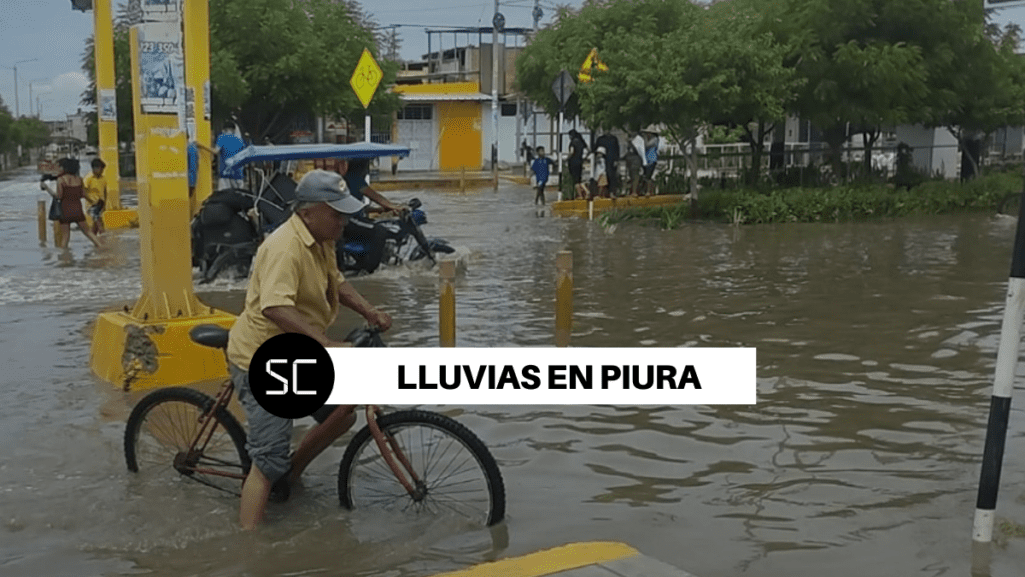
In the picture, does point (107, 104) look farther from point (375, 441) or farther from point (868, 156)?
point (375, 441)

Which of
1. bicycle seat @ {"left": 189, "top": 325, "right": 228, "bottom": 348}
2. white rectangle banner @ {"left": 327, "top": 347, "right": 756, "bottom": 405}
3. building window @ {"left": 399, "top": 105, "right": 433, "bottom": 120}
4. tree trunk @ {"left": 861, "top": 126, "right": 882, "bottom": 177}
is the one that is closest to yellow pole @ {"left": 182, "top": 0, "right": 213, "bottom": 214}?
white rectangle banner @ {"left": 327, "top": 347, "right": 756, "bottom": 405}

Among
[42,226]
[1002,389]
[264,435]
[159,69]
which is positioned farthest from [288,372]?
[42,226]

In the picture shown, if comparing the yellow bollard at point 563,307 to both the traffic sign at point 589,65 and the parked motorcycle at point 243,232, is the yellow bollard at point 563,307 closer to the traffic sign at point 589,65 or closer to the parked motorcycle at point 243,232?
the parked motorcycle at point 243,232

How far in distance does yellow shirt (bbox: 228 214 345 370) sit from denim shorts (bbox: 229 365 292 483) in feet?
0.37

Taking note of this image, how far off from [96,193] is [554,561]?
1863cm

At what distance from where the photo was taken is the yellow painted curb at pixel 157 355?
8211 millimetres

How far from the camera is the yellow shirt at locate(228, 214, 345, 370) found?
16.3 ft

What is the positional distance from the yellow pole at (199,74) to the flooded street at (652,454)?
5.76m

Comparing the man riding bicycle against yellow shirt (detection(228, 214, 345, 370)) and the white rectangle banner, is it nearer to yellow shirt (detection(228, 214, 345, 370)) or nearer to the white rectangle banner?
yellow shirt (detection(228, 214, 345, 370))

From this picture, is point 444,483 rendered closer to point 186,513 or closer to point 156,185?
point 186,513

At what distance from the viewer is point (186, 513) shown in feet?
18.8

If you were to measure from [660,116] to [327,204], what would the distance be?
17.4 metres

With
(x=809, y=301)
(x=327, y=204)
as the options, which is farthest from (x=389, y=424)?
(x=809, y=301)

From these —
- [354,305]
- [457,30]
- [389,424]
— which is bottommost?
[389,424]
